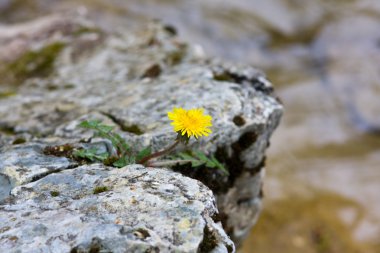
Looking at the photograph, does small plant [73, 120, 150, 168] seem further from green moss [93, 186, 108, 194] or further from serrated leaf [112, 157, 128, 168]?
green moss [93, 186, 108, 194]

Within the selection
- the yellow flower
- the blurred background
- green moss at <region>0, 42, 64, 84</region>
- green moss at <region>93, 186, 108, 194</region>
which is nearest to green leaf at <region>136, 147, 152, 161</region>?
the yellow flower

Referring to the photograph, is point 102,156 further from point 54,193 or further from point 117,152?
point 54,193

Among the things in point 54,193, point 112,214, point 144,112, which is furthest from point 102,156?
point 112,214

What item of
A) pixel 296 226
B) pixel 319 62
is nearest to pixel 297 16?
pixel 319 62

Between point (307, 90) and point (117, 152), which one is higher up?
point (117, 152)

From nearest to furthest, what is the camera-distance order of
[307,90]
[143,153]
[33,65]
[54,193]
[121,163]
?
[54,193] < [121,163] < [143,153] < [33,65] < [307,90]

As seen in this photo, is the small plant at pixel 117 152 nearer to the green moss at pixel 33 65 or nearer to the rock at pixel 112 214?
the rock at pixel 112 214

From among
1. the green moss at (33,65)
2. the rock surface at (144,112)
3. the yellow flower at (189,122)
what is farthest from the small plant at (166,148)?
the green moss at (33,65)
